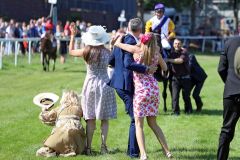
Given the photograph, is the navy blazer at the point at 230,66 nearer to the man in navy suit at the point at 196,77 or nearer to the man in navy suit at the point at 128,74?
the man in navy suit at the point at 128,74

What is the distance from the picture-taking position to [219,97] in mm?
18984

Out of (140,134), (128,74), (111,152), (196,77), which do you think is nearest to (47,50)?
(196,77)

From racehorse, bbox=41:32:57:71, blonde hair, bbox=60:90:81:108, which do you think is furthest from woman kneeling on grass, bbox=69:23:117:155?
racehorse, bbox=41:32:57:71

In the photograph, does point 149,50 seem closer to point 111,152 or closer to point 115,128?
point 111,152

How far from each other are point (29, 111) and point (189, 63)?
156 inches

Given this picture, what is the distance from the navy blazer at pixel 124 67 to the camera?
372 inches

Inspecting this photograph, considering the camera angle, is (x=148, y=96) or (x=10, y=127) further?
(x=10, y=127)

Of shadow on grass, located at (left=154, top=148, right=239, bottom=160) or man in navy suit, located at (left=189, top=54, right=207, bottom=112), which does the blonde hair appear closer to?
shadow on grass, located at (left=154, top=148, right=239, bottom=160)

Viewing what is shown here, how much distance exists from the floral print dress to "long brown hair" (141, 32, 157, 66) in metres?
0.08

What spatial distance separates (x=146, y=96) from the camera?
9.47m

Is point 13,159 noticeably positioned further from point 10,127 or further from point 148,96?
point 10,127

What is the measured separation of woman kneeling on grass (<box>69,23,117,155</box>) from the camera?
1006cm

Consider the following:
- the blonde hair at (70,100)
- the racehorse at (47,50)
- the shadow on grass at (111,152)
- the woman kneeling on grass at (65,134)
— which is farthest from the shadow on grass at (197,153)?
the racehorse at (47,50)

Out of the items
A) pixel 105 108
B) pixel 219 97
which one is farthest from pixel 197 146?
pixel 219 97
